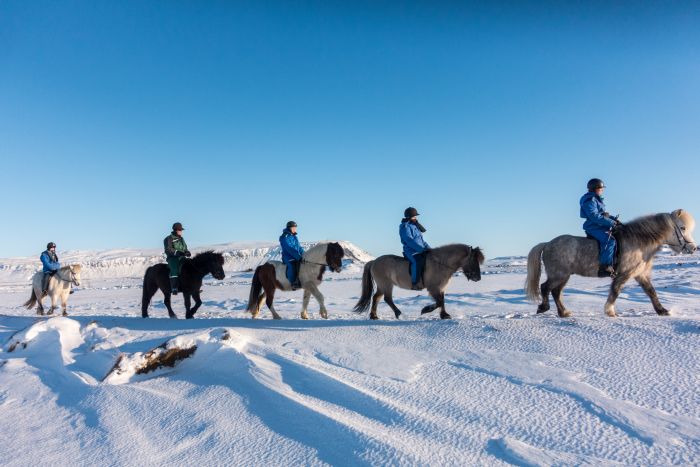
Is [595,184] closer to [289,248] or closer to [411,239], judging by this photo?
[411,239]

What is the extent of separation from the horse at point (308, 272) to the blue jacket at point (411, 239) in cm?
184

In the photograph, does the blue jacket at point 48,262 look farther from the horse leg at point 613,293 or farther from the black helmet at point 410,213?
the horse leg at point 613,293

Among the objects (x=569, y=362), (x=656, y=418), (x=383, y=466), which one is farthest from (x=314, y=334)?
(x=656, y=418)

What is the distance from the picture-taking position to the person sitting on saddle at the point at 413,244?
7.86 meters

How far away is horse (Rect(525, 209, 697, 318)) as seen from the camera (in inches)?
260

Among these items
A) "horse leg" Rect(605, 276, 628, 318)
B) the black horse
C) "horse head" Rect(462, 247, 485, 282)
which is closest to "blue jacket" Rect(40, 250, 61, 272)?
the black horse

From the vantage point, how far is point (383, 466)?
2.43 meters

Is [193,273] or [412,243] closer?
[412,243]

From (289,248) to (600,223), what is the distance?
597cm

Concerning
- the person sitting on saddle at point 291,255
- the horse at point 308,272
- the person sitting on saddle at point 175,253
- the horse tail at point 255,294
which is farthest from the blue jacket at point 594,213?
the person sitting on saddle at point 175,253

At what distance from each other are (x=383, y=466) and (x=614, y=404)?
1719 mm

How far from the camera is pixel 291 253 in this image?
976cm

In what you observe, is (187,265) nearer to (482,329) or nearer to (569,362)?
(482,329)

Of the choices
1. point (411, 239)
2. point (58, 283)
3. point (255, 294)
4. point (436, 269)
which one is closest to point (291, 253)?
point (255, 294)
